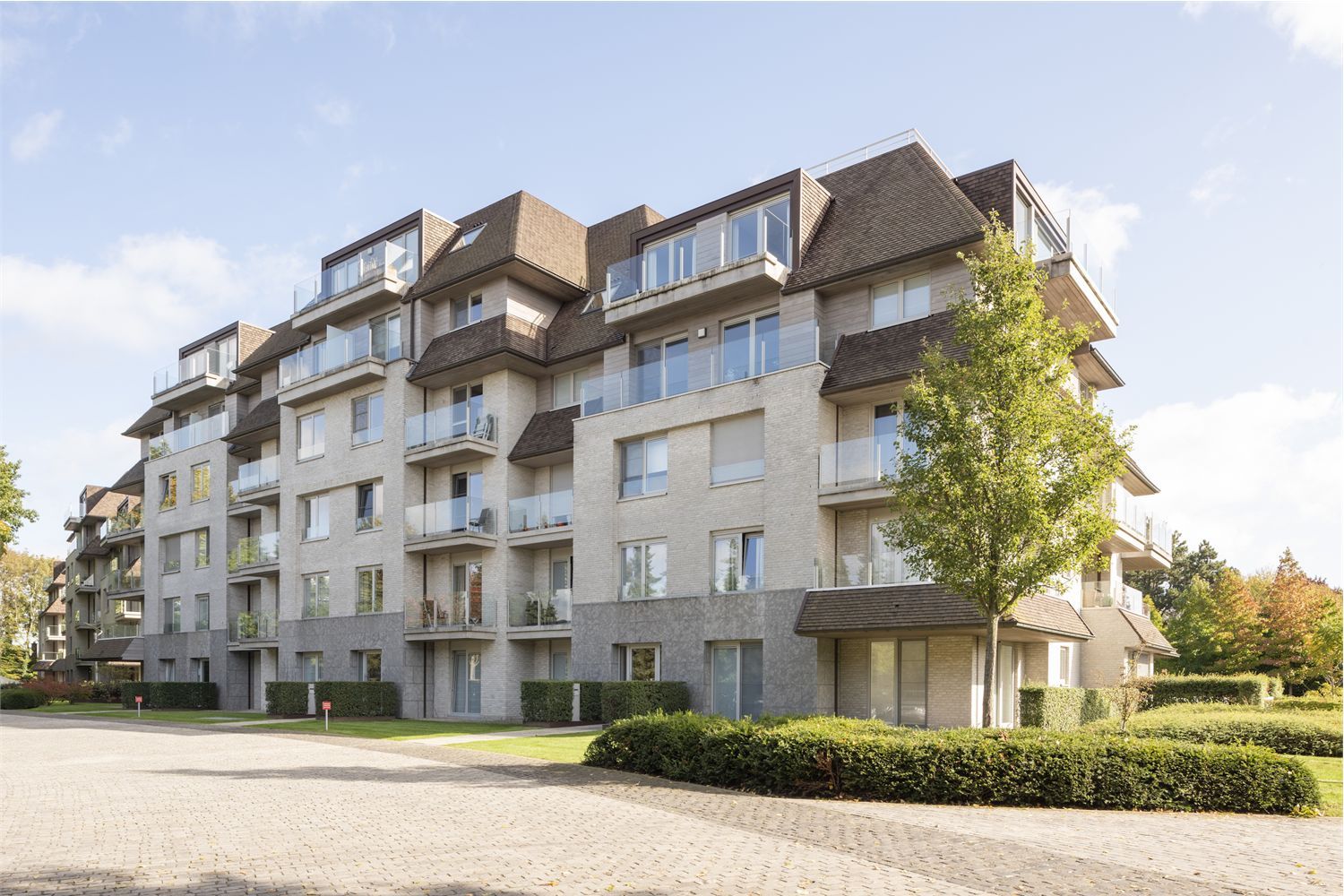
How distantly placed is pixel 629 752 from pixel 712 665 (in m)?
9.66

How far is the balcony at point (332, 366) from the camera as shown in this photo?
111 ft

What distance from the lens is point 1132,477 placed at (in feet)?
109

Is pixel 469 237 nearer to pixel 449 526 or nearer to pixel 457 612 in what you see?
pixel 449 526

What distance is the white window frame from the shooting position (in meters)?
23.8

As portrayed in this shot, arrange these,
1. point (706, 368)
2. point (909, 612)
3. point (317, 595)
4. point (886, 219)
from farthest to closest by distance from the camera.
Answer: point (317, 595)
point (706, 368)
point (886, 219)
point (909, 612)

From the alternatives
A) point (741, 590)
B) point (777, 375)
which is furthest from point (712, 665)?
point (777, 375)

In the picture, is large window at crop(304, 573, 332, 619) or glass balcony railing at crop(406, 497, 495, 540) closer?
glass balcony railing at crop(406, 497, 495, 540)

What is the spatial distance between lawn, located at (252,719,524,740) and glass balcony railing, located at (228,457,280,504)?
1131 centimetres

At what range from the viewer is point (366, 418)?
3481cm

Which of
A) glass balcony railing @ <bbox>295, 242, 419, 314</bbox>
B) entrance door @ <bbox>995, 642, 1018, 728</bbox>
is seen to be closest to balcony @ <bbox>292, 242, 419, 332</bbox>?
glass balcony railing @ <bbox>295, 242, 419, 314</bbox>

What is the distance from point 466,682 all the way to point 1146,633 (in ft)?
65.5

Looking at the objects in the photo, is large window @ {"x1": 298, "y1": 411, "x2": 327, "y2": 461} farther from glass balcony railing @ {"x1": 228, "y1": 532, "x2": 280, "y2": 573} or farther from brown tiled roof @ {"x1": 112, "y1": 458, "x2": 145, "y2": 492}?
brown tiled roof @ {"x1": 112, "y1": 458, "x2": 145, "y2": 492}

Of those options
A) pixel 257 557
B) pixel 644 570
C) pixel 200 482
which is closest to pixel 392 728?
pixel 644 570

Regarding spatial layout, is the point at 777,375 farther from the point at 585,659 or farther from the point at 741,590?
the point at 585,659
